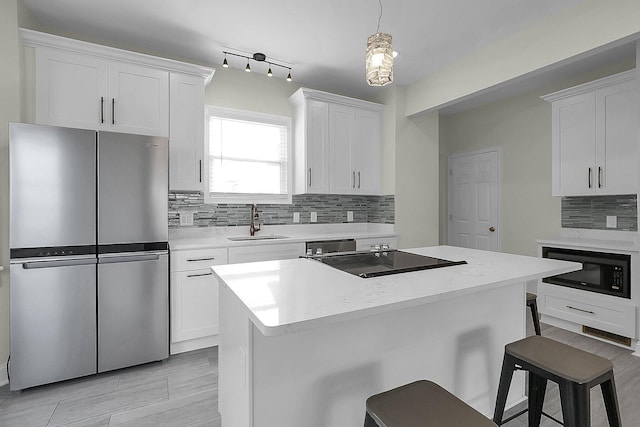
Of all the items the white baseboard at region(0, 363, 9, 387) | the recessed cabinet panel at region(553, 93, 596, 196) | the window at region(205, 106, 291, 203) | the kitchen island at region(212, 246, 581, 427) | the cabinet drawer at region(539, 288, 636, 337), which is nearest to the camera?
the kitchen island at region(212, 246, 581, 427)

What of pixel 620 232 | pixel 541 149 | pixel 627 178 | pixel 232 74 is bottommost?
pixel 620 232

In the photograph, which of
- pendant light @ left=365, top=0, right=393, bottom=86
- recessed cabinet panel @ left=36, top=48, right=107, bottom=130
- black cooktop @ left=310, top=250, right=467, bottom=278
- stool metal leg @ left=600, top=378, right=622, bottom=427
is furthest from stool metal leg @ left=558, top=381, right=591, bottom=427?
recessed cabinet panel @ left=36, top=48, right=107, bottom=130

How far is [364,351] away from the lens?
1403 mm

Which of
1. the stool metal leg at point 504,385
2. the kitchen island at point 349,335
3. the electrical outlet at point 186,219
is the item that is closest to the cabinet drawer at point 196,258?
the electrical outlet at point 186,219

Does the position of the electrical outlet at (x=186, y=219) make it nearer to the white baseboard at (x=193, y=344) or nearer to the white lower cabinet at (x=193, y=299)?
the white lower cabinet at (x=193, y=299)

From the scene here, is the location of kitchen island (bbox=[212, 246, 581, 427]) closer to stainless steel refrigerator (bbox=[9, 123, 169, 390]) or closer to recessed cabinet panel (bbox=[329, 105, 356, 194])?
stainless steel refrigerator (bbox=[9, 123, 169, 390])

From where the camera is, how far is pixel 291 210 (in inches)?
157

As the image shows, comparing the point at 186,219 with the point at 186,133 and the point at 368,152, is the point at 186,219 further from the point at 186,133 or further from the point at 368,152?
the point at 368,152

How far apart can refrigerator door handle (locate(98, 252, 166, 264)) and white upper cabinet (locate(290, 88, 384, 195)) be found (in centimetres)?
177

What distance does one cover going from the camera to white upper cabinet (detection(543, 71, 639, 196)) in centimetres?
305

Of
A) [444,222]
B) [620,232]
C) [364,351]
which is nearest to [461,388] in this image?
[364,351]

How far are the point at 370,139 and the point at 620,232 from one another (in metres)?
2.90

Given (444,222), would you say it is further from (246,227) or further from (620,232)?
(246,227)

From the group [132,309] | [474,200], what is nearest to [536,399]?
[132,309]
